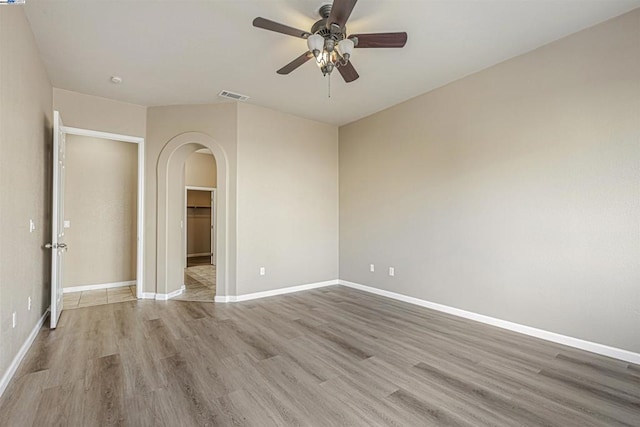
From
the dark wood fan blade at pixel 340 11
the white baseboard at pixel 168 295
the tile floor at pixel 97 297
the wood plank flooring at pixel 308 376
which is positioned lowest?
the wood plank flooring at pixel 308 376

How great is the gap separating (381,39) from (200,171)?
6464 mm

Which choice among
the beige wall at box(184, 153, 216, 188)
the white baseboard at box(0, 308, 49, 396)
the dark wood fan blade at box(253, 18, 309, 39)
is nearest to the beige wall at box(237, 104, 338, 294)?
the white baseboard at box(0, 308, 49, 396)

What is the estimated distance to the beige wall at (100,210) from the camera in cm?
498

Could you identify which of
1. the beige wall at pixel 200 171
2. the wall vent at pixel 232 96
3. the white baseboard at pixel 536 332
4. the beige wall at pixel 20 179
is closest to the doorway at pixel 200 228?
the beige wall at pixel 200 171

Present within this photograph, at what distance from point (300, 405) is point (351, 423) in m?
0.38

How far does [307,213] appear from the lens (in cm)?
546

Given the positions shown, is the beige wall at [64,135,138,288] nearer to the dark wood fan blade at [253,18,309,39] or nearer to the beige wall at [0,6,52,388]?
the beige wall at [0,6,52,388]

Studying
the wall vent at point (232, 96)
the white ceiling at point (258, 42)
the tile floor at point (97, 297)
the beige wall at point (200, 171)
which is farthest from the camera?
the beige wall at point (200, 171)

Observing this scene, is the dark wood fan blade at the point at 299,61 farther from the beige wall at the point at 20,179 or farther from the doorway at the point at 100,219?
the doorway at the point at 100,219

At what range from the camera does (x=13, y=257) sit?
241cm

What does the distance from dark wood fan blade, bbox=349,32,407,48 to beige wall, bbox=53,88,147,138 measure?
375cm

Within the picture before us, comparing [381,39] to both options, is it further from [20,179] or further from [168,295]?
[168,295]

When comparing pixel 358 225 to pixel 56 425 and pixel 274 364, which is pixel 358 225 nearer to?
pixel 274 364

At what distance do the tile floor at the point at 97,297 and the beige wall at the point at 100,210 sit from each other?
10.8 inches
